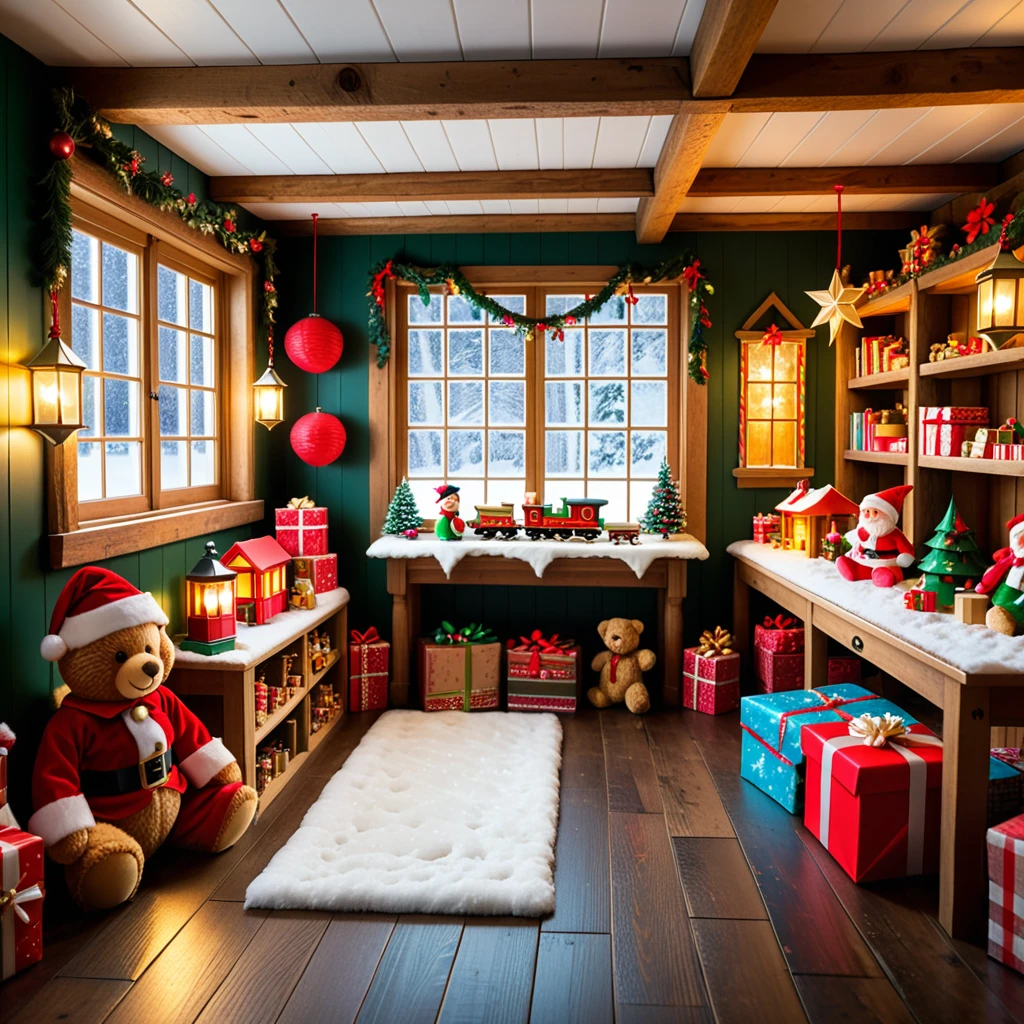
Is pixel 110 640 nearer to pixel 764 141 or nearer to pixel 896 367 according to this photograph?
pixel 764 141

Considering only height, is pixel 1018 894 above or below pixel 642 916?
above

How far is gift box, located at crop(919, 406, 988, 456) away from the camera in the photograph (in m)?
3.70

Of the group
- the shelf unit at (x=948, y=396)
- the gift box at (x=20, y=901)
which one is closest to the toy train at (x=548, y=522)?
the shelf unit at (x=948, y=396)

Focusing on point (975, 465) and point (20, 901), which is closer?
point (20, 901)

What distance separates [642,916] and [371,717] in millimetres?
2242

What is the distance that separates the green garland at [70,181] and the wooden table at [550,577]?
73.7 inches

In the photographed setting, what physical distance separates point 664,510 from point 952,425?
149cm

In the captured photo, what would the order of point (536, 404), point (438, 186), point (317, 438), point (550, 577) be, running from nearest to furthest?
point (438, 186) → point (550, 577) → point (317, 438) → point (536, 404)

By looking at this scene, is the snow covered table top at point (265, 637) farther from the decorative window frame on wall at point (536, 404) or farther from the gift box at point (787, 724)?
the gift box at point (787, 724)

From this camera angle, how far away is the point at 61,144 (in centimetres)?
274

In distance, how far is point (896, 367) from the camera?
4.33 metres

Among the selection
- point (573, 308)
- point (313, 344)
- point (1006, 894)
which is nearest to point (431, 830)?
point (1006, 894)

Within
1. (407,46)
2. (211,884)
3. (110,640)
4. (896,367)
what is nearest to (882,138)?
(896,367)

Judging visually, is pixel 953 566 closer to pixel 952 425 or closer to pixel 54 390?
pixel 952 425
